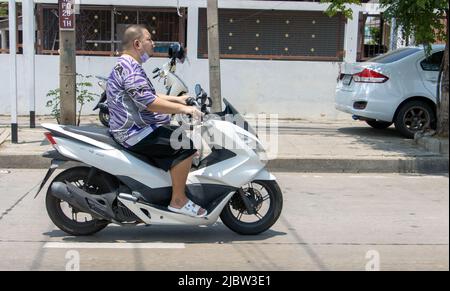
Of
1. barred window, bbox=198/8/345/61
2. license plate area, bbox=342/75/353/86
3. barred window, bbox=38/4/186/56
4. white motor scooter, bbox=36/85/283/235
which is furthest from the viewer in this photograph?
barred window, bbox=198/8/345/61

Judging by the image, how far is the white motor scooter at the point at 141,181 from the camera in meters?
4.98

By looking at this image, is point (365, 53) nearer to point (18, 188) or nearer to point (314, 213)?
point (314, 213)

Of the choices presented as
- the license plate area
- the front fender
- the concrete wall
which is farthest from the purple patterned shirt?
the concrete wall

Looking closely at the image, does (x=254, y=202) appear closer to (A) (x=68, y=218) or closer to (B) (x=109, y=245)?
(B) (x=109, y=245)

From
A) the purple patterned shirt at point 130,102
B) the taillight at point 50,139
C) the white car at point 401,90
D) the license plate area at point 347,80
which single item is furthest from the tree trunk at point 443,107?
the taillight at point 50,139

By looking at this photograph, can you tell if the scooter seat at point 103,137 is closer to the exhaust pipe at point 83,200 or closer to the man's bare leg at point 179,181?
the man's bare leg at point 179,181

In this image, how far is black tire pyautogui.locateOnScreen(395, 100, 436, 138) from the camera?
1009 cm

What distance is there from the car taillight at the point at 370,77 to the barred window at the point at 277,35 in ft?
8.94

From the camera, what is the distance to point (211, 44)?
966cm

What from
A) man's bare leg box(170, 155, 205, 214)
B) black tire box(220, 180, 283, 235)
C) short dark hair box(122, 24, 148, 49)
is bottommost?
black tire box(220, 180, 283, 235)

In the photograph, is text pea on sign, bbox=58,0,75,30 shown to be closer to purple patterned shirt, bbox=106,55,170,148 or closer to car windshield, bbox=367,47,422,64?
purple patterned shirt, bbox=106,55,170,148
